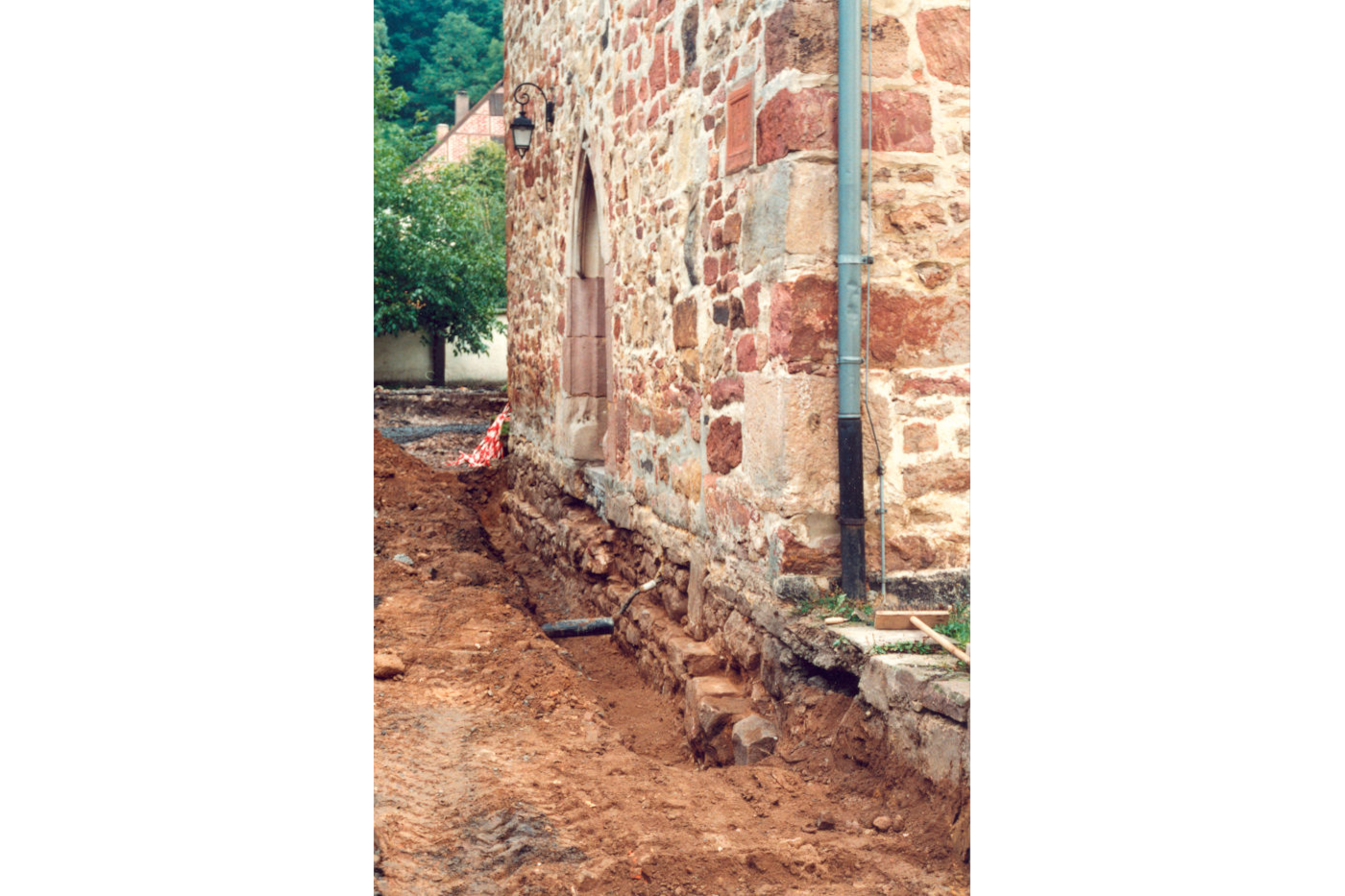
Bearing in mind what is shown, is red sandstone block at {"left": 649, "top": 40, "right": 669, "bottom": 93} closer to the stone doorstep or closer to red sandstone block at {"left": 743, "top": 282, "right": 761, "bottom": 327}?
red sandstone block at {"left": 743, "top": 282, "right": 761, "bottom": 327}

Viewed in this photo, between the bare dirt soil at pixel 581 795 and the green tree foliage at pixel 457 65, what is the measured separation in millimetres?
31713

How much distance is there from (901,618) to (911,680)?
45 centimetres

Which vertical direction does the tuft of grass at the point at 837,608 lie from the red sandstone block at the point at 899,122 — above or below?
below

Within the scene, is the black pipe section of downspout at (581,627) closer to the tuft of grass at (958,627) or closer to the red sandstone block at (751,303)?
the red sandstone block at (751,303)

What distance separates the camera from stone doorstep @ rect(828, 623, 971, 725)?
3014mm

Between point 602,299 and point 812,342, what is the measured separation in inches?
130

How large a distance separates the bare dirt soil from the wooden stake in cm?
44

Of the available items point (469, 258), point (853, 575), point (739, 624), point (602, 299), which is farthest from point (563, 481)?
point (469, 258)

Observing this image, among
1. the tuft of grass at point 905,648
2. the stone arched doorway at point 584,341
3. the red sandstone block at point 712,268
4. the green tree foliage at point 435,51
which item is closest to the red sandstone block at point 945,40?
the red sandstone block at point 712,268

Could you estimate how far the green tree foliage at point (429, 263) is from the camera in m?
19.9

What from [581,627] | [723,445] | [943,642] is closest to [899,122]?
[723,445]

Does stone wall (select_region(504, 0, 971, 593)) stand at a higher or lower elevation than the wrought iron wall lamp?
lower

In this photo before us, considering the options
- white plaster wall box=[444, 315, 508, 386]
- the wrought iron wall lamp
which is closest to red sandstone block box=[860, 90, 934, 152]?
the wrought iron wall lamp
